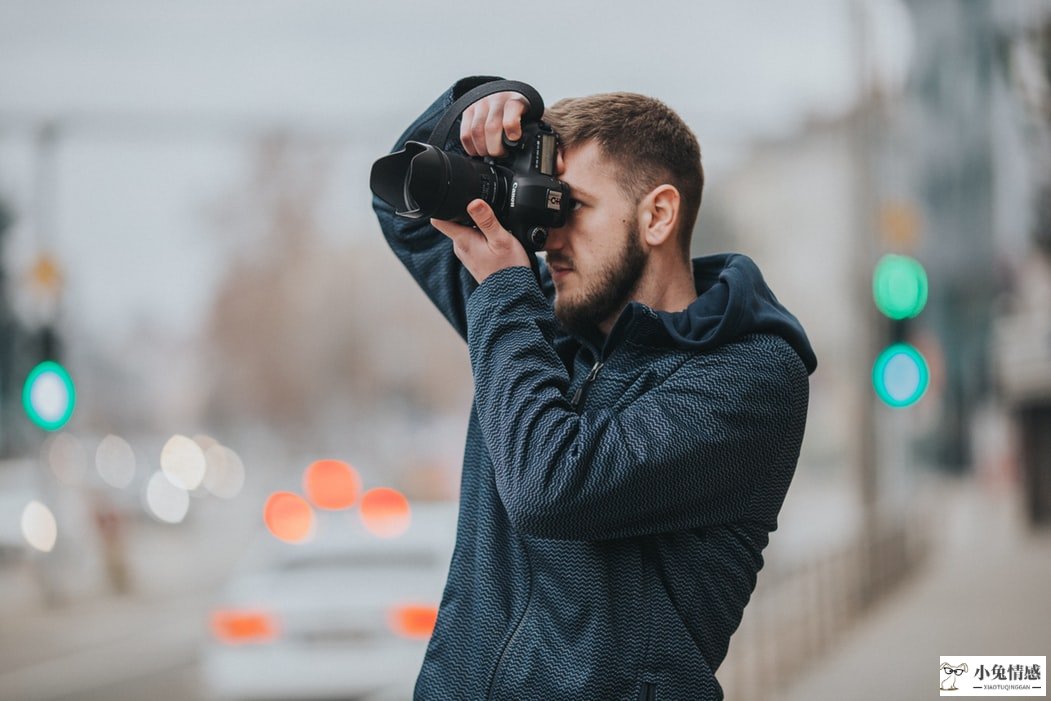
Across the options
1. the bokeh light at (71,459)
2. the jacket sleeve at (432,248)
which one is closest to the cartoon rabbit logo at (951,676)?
the jacket sleeve at (432,248)

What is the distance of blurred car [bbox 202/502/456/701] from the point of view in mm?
7695

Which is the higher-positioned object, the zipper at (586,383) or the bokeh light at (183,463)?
the bokeh light at (183,463)

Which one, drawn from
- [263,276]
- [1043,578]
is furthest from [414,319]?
[1043,578]

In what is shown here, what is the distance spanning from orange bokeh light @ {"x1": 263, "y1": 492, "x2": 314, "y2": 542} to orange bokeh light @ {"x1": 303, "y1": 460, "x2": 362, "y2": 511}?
2.92 meters

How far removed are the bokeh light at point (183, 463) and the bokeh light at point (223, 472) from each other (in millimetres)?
951

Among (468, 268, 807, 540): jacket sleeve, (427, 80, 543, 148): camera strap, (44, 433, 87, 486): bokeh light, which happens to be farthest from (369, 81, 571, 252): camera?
(44, 433, 87, 486): bokeh light

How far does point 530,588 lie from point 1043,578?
1470cm

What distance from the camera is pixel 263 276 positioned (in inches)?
2211

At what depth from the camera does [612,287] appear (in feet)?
7.73

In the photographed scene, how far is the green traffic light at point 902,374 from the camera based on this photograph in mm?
9180

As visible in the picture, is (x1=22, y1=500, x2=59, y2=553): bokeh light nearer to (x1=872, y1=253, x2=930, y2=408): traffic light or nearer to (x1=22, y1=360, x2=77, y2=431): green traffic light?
(x1=22, y1=360, x2=77, y2=431): green traffic light

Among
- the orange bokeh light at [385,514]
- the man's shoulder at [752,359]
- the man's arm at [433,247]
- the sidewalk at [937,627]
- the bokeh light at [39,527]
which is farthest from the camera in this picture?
the bokeh light at [39,527]

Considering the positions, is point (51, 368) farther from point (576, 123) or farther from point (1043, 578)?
point (1043, 578)

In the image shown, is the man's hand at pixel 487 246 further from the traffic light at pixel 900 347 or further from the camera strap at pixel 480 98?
the traffic light at pixel 900 347
